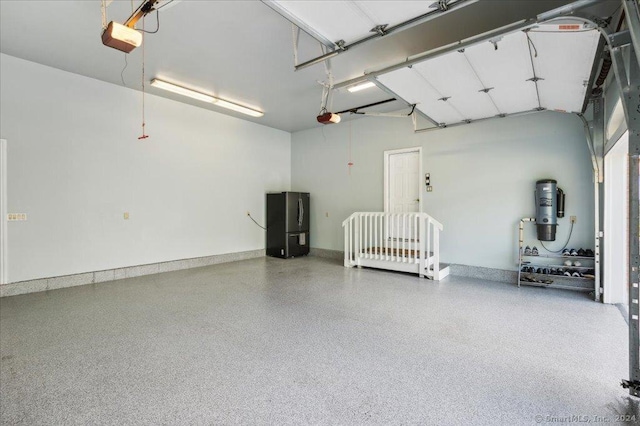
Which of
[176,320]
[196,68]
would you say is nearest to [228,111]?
[196,68]

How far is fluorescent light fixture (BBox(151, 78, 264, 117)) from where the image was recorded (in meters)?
5.34

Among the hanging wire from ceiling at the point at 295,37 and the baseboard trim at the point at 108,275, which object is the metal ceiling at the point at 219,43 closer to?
the hanging wire from ceiling at the point at 295,37

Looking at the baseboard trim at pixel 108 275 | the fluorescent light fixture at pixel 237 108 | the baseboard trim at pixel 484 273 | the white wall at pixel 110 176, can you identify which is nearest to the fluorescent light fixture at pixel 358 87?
the fluorescent light fixture at pixel 237 108

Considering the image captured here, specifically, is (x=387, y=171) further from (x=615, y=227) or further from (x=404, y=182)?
(x=615, y=227)

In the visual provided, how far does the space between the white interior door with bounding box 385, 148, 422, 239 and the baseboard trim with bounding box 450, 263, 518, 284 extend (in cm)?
120

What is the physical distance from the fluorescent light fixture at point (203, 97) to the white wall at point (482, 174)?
232 centimetres

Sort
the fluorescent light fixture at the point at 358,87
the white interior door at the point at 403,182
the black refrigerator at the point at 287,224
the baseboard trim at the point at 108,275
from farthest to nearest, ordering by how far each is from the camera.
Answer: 1. the black refrigerator at the point at 287,224
2. the white interior door at the point at 403,182
3. the fluorescent light fixture at the point at 358,87
4. the baseboard trim at the point at 108,275

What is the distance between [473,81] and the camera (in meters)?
3.54

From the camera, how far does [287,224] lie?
7766 millimetres

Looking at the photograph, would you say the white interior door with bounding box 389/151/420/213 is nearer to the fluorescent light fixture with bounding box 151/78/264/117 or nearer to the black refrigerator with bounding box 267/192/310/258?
the black refrigerator with bounding box 267/192/310/258

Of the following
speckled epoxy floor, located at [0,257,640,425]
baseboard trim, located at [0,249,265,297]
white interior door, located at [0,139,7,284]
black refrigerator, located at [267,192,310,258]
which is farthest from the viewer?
black refrigerator, located at [267,192,310,258]

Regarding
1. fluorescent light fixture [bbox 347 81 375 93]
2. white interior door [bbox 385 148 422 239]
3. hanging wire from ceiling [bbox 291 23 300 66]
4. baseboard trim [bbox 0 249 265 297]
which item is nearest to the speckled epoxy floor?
baseboard trim [bbox 0 249 265 297]

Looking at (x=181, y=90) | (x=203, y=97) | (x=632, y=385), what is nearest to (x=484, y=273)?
(x=632, y=385)

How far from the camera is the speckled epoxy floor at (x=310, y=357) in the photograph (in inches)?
77.6
